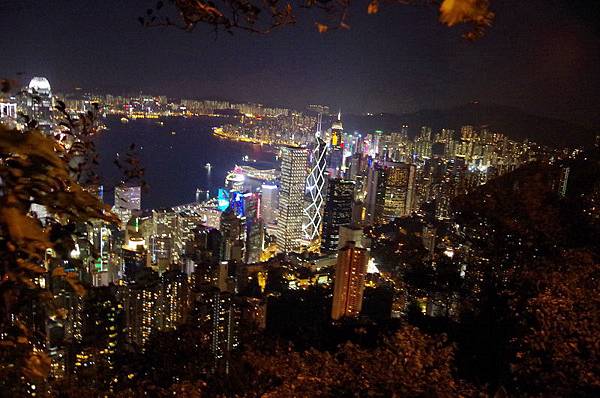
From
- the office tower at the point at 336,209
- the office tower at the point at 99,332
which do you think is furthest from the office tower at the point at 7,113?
the office tower at the point at 336,209

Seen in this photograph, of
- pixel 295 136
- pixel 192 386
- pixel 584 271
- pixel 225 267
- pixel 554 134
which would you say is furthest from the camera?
pixel 295 136

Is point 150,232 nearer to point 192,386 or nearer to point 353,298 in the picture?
point 353,298

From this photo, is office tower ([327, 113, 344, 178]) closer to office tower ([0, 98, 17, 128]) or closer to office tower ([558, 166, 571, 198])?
office tower ([558, 166, 571, 198])

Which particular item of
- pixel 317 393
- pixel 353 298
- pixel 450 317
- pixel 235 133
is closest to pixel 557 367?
pixel 317 393

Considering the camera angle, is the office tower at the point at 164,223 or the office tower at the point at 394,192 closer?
the office tower at the point at 164,223

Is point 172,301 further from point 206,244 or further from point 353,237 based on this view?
point 353,237

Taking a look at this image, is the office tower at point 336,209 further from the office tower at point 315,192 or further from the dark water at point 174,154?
the dark water at point 174,154

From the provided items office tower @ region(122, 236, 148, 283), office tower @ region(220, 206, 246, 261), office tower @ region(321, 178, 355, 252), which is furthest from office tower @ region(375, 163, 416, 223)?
office tower @ region(122, 236, 148, 283)
